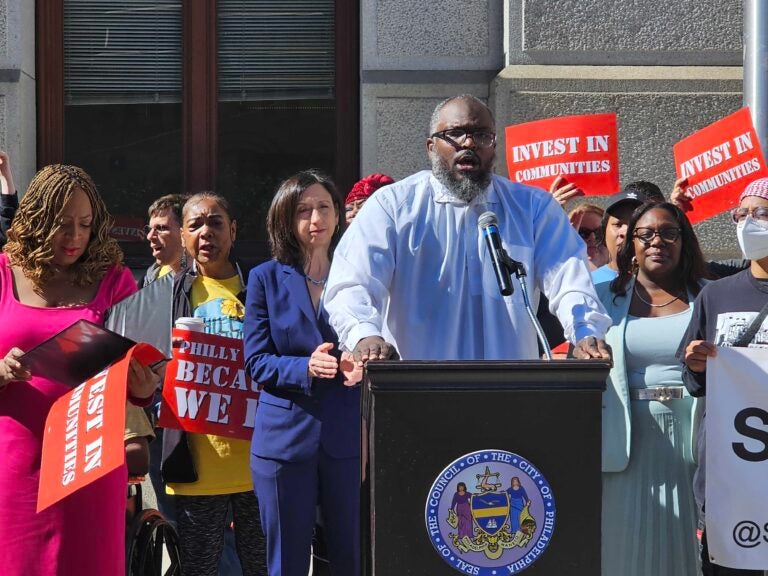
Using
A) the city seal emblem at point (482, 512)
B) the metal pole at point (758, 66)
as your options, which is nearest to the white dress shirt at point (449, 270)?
the city seal emblem at point (482, 512)

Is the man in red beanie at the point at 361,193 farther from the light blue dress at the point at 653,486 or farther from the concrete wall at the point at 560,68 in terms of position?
the light blue dress at the point at 653,486

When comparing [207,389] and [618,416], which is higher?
[207,389]

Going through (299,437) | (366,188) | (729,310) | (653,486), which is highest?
(366,188)

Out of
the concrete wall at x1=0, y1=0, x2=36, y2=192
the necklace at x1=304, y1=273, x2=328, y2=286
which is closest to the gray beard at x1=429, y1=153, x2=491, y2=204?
the necklace at x1=304, y1=273, x2=328, y2=286

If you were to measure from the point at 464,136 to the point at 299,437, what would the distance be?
60.0 inches

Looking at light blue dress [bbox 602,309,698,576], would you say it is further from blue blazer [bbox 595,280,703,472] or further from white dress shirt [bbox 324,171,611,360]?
white dress shirt [bbox 324,171,611,360]

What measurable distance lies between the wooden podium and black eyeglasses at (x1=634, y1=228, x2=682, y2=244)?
7.71 feet

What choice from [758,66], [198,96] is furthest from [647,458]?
[198,96]

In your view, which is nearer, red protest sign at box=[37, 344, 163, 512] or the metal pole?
red protest sign at box=[37, 344, 163, 512]

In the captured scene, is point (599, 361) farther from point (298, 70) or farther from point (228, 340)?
point (298, 70)

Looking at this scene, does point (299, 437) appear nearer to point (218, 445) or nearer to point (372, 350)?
point (218, 445)

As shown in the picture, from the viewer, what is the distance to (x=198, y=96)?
845cm

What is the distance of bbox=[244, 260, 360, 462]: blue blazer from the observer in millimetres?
5074

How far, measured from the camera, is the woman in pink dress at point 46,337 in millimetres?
4375
